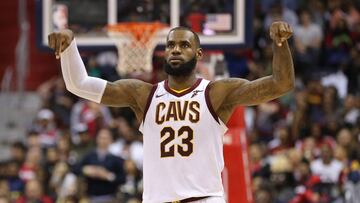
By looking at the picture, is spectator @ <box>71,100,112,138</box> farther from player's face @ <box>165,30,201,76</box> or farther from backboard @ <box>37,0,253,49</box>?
player's face @ <box>165,30,201,76</box>

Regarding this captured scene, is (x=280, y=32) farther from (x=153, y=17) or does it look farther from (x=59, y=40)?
(x=153, y=17)

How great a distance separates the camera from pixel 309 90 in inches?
656

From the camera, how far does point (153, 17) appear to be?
39.2 feet

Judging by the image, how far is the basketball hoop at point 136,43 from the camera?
11.3 m

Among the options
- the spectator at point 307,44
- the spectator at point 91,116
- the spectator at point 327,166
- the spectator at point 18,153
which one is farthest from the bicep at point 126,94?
the spectator at point 307,44

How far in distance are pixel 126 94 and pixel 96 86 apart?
241 mm

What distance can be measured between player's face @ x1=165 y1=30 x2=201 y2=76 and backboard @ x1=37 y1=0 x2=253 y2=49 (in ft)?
13.2

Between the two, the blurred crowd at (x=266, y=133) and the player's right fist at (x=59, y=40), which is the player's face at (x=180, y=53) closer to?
the player's right fist at (x=59, y=40)

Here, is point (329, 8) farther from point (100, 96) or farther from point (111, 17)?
point (100, 96)

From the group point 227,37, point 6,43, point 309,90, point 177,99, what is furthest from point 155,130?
point 6,43

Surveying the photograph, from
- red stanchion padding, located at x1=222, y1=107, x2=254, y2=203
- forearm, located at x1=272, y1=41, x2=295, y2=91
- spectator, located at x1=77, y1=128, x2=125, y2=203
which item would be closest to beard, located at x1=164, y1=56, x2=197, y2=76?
forearm, located at x1=272, y1=41, x2=295, y2=91

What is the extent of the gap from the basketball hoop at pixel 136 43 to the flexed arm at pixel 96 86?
3.49 meters

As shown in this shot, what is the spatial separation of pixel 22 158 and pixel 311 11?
6091 mm

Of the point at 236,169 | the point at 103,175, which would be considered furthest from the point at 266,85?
the point at 103,175
